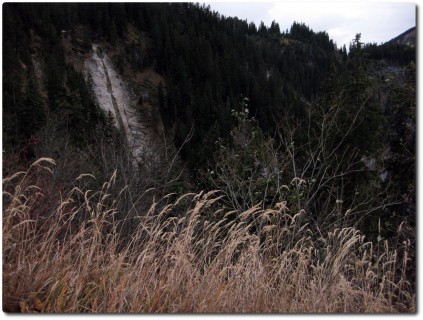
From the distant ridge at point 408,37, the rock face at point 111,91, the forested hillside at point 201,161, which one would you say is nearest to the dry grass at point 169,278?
the forested hillside at point 201,161

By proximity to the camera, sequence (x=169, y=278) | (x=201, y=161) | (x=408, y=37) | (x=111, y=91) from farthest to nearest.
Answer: (x=201, y=161), (x=111, y=91), (x=408, y=37), (x=169, y=278)

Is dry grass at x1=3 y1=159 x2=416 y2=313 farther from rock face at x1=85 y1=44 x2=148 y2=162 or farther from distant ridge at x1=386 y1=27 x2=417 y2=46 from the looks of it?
rock face at x1=85 y1=44 x2=148 y2=162

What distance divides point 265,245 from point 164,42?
4.17 metres

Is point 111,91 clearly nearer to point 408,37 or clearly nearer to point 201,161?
point 201,161


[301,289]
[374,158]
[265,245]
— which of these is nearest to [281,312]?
[301,289]

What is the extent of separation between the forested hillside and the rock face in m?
0.05

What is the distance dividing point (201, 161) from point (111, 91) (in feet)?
10.7

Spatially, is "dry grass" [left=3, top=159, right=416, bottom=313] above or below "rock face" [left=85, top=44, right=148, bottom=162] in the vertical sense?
below

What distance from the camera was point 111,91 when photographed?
6.32m

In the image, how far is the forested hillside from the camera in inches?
91.4

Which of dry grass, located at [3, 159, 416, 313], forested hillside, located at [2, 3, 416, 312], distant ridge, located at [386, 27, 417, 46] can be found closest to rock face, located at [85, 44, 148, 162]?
forested hillside, located at [2, 3, 416, 312]

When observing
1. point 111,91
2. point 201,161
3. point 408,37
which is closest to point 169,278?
point 408,37

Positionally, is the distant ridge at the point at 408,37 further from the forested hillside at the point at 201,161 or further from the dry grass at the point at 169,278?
the dry grass at the point at 169,278

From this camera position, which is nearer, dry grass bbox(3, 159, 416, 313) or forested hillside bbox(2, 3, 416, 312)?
dry grass bbox(3, 159, 416, 313)
